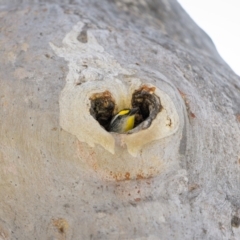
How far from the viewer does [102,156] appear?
143 cm

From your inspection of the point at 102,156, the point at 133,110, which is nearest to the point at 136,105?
the point at 133,110

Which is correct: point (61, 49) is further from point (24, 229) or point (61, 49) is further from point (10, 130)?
point (24, 229)

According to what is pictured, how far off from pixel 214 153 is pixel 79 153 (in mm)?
374

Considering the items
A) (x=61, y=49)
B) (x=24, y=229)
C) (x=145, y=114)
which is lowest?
(x=24, y=229)

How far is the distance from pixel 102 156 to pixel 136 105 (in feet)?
0.64

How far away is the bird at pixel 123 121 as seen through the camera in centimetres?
147

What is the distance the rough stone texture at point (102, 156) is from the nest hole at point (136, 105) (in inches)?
2.1

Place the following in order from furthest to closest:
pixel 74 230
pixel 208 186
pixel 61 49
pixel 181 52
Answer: pixel 181 52
pixel 61 49
pixel 208 186
pixel 74 230

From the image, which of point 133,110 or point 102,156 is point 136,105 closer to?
point 133,110

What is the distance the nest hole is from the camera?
1.49 metres

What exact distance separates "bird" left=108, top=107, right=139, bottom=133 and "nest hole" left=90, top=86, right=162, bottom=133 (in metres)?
0.01

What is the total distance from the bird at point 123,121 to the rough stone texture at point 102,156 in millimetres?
75

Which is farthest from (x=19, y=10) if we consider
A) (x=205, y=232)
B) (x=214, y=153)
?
(x=205, y=232)

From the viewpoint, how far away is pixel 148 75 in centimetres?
160
